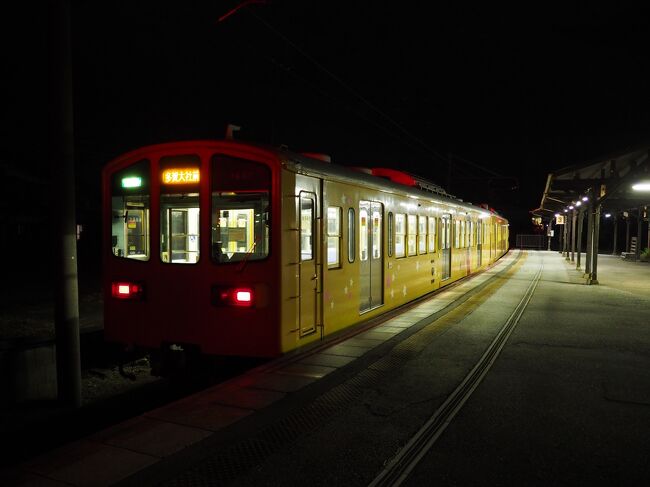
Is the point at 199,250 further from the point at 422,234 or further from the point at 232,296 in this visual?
the point at 422,234

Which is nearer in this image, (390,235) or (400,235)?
(390,235)

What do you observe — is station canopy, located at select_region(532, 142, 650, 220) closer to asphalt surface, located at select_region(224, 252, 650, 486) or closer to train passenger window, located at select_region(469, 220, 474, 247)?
train passenger window, located at select_region(469, 220, 474, 247)

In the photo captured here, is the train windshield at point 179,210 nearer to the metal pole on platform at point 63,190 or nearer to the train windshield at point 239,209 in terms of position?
the train windshield at point 239,209

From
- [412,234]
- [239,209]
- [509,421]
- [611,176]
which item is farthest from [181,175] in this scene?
[611,176]

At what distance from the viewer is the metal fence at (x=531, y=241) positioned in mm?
55219

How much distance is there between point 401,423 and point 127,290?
11.6 feet

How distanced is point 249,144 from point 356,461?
3.40m

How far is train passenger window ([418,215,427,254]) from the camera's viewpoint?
37.2 ft

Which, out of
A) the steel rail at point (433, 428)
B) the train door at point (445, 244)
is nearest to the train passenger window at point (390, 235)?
the steel rail at point (433, 428)

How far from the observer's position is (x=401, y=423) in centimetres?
461

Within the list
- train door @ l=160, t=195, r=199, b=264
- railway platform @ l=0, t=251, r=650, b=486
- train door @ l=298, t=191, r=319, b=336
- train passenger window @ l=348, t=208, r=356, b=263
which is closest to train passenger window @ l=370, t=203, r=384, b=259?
train passenger window @ l=348, t=208, r=356, b=263

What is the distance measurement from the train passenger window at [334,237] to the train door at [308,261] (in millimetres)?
470

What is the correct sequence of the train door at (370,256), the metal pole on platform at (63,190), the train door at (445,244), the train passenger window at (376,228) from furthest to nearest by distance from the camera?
1. the train door at (445,244)
2. the train passenger window at (376,228)
3. the train door at (370,256)
4. the metal pole on platform at (63,190)

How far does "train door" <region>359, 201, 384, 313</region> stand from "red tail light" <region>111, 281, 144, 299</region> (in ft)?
11.0
